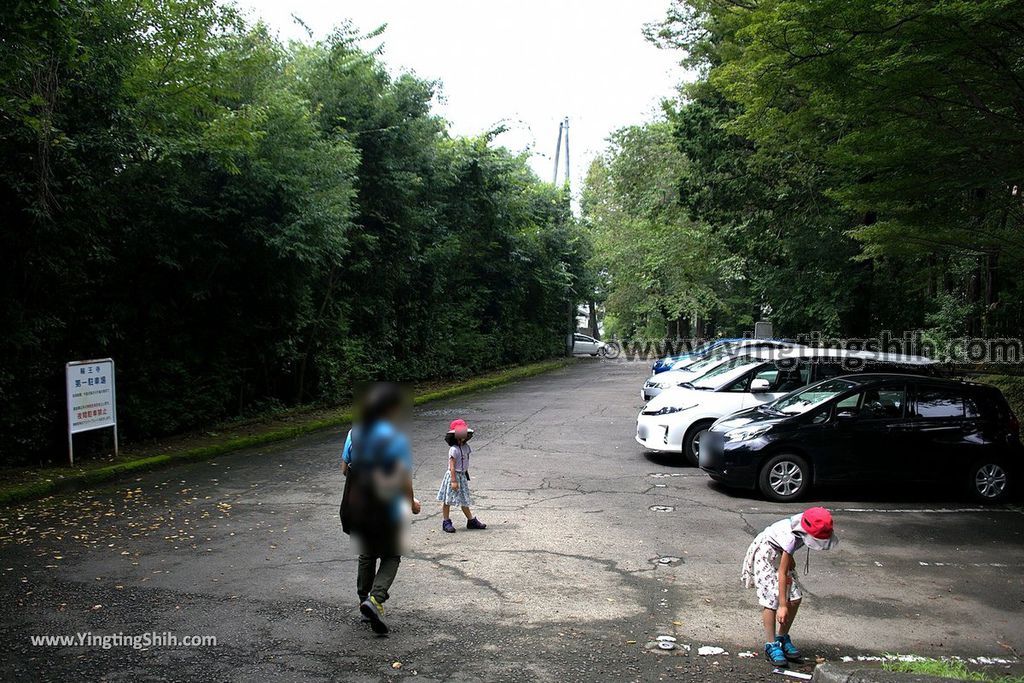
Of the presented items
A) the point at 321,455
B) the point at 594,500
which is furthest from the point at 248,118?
the point at 594,500

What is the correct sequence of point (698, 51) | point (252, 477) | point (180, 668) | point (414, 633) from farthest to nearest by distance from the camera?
point (698, 51)
point (252, 477)
point (414, 633)
point (180, 668)

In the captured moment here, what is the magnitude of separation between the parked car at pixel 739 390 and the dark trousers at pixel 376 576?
7035mm

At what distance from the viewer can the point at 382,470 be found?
4996 mm

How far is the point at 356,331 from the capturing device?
19594mm

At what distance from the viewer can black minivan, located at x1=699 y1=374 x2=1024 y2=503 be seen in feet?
31.3

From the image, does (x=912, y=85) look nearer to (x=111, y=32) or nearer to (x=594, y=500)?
(x=594, y=500)

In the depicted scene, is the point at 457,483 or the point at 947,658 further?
the point at 457,483

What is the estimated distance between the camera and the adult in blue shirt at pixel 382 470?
4.99 metres

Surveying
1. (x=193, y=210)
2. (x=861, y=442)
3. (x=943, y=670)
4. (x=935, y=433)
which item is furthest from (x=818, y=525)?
(x=193, y=210)

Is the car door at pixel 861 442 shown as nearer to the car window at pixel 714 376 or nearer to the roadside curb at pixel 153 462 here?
the car window at pixel 714 376

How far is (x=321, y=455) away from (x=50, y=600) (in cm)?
652

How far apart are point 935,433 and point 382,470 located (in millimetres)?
7694

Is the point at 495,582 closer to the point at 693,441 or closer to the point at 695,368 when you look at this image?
the point at 693,441

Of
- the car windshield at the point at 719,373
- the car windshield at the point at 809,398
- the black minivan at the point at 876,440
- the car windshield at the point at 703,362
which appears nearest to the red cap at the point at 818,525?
the black minivan at the point at 876,440
